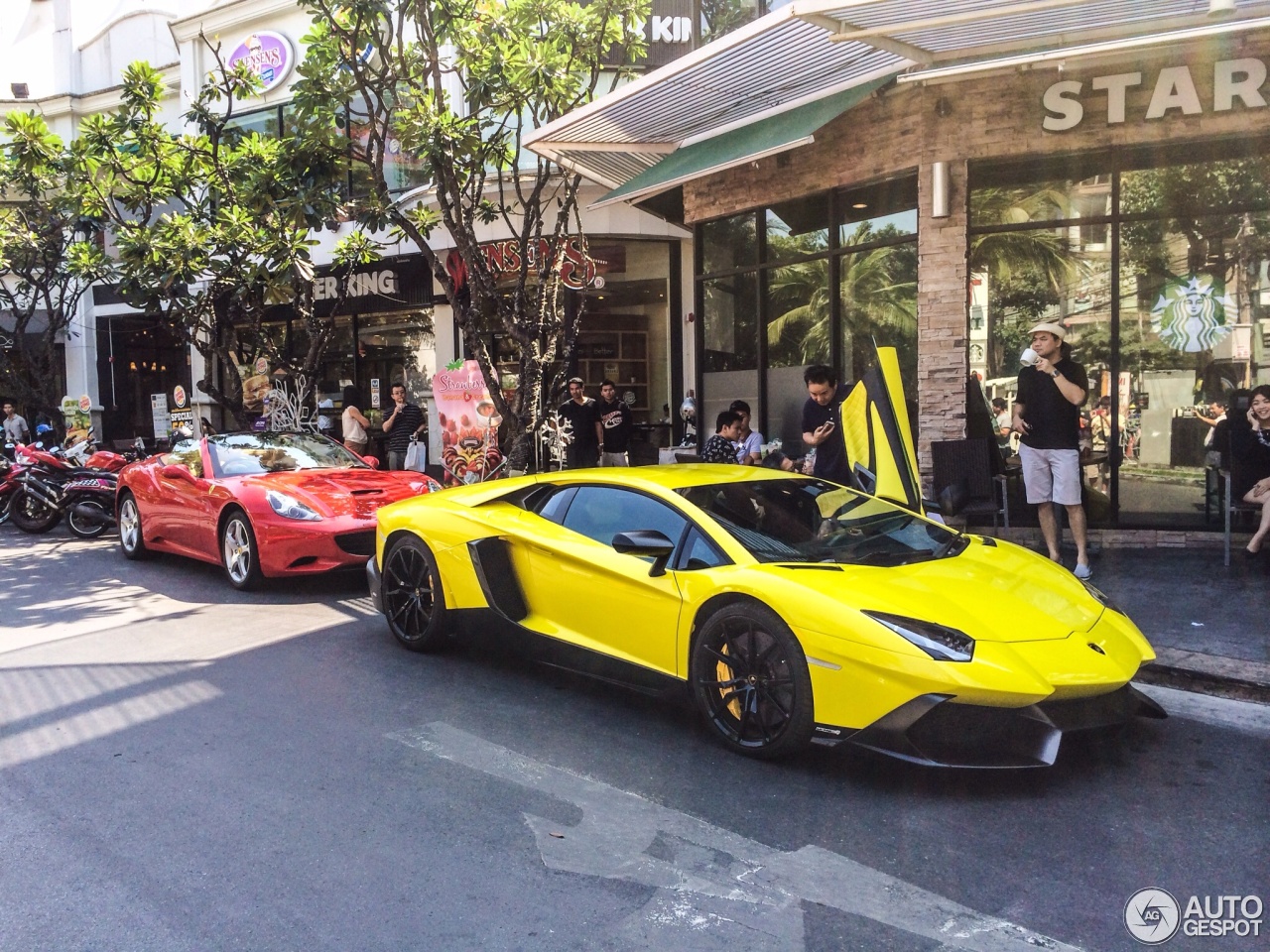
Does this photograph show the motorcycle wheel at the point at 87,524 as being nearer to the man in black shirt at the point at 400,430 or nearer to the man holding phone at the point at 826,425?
the man in black shirt at the point at 400,430

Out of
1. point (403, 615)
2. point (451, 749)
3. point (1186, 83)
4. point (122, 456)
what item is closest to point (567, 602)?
point (451, 749)

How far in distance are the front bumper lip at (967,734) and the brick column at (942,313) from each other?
19.2 feet

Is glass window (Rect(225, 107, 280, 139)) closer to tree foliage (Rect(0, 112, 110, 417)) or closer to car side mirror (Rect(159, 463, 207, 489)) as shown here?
tree foliage (Rect(0, 112, 110, 417))

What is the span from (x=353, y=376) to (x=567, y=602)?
610 inches

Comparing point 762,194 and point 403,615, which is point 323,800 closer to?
point 403,615

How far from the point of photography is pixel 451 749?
178 inches

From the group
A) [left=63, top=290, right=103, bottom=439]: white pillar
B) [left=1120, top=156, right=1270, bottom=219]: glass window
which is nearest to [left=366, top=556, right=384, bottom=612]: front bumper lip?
[left=1120, top=156, right=1270, bottom=219]: glass window

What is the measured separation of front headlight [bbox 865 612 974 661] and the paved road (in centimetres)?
59

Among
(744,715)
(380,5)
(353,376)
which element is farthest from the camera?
(353,376)

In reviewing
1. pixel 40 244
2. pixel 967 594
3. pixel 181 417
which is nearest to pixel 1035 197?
pixel 967 594

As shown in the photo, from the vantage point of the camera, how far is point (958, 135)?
30.2 ft

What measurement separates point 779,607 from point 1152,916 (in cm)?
170

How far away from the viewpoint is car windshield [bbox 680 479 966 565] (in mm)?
4703

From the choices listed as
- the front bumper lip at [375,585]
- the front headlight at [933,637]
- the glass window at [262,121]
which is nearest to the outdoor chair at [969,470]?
the front bumper lip at [375,585]
